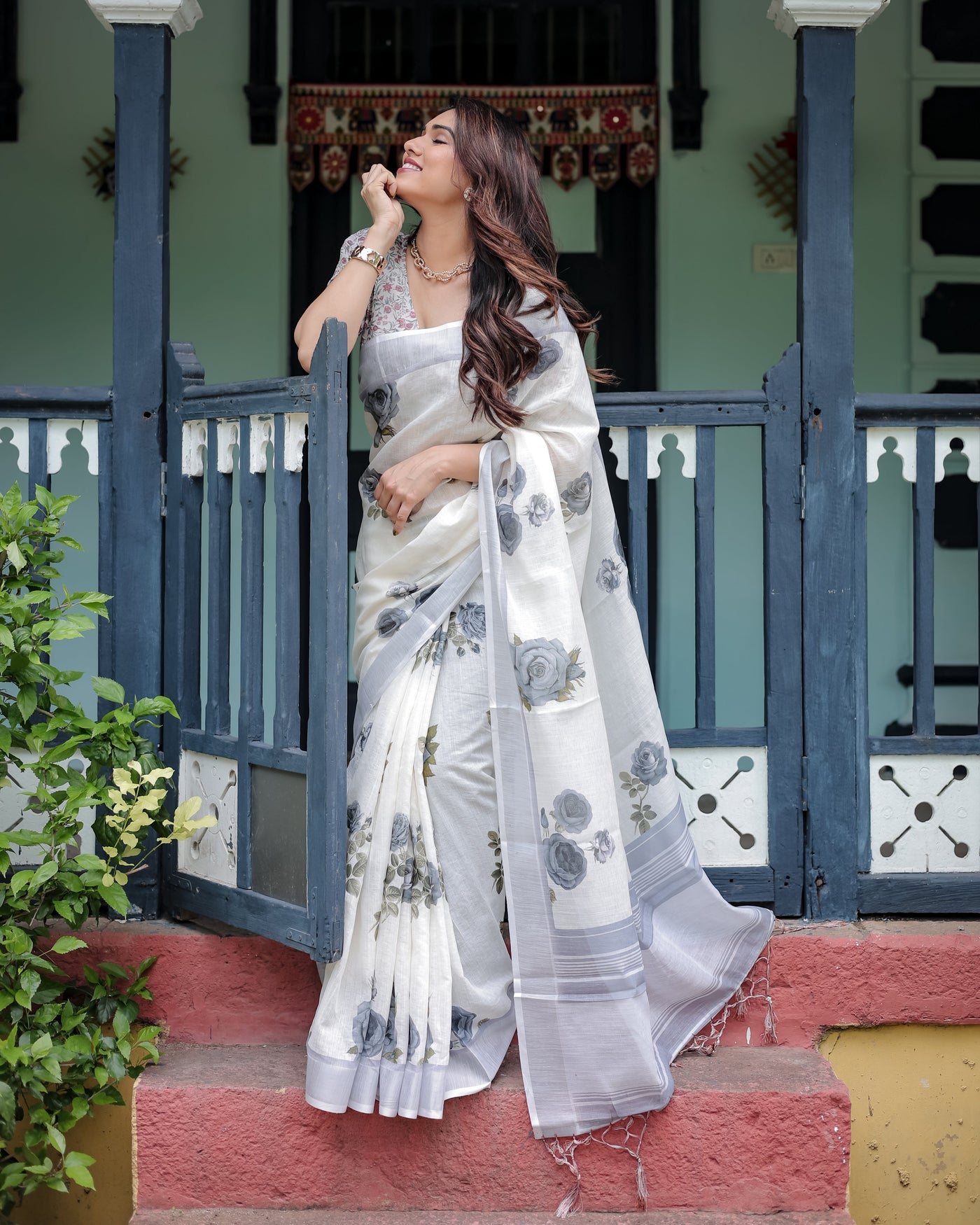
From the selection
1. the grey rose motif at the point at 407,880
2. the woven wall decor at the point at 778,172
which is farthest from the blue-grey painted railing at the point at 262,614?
the woven wall decor at the point at 778,172

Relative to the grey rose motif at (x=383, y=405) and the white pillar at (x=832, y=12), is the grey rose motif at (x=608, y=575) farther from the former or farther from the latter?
the white pillar at (x=832, y=12)

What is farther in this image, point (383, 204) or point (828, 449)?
point (828, 449)

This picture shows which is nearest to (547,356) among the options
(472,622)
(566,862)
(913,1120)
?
(472,622)

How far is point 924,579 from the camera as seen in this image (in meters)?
3.01

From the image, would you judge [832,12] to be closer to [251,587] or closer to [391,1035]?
[251,587]

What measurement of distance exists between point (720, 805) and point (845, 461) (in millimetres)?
834

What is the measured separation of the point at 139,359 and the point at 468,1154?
184 centimetres

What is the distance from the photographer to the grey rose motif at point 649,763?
9.15 ft

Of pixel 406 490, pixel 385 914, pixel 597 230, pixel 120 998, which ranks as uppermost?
pixel 597 230

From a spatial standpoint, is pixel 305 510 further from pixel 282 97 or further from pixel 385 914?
pixel 385 914

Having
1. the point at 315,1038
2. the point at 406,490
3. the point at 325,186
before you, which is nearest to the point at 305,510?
the point at 325,186

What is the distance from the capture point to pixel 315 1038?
2475mm

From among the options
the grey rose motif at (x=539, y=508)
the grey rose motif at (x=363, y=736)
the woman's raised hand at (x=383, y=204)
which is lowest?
the grey rose motif at (x=363, y=736)

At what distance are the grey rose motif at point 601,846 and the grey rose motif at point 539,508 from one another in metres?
0.62
